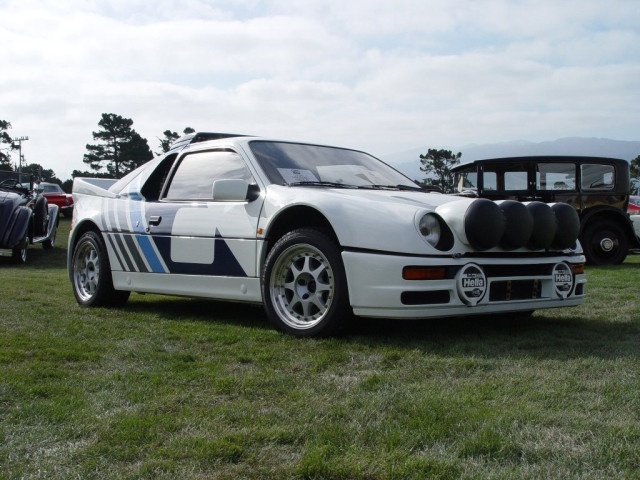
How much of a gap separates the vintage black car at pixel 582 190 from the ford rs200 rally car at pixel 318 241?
6.29 metres

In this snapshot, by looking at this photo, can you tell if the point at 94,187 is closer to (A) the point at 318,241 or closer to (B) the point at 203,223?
Answer: (B) the point at 203,223

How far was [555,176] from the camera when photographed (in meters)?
11.8

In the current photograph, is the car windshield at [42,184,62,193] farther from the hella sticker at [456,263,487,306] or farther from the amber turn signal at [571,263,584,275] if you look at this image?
the hella sticker at [456,263,487,306]

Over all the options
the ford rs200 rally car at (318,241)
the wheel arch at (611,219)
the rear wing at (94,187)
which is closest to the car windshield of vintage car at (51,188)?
the wheel arch at (611,219)

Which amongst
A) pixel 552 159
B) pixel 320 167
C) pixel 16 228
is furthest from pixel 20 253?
pixel 320 167

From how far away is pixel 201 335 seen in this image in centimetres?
462

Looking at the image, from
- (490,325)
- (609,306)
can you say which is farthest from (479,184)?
(490,325)

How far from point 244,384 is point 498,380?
1148 millimetres

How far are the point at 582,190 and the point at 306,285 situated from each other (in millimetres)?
8398

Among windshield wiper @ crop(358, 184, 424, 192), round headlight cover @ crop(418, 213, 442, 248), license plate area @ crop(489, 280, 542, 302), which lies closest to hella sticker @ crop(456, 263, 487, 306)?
license plate area @ crop(489, 280, 542, 302)

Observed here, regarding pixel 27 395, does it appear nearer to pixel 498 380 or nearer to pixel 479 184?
pixel 498 380

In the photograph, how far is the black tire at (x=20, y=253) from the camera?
13.0 meters

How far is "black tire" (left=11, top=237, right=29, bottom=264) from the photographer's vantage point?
1303 cm

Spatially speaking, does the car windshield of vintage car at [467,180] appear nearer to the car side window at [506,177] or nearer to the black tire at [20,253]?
the car side window at [506,177]
